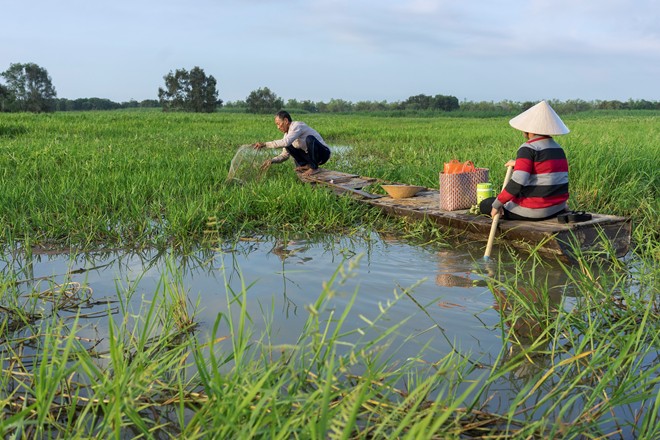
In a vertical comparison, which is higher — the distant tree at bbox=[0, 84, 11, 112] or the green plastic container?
the distant tree at bbox=[0, 84, 11, 112]

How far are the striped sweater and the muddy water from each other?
56cm

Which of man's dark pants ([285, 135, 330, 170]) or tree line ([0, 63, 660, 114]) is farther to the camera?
tree line ([0, 63, 660, 114])

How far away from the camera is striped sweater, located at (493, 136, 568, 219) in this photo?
452 centimetres

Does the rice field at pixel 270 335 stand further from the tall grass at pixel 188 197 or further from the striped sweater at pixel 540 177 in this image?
the striped sweater at pixel 540 177

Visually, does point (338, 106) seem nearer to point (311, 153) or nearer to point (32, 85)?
point (32, 85)

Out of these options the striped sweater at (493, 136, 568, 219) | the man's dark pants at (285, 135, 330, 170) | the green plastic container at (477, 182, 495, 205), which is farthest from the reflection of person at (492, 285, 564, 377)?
the man's dark pants at (285, 135, 330, 170)

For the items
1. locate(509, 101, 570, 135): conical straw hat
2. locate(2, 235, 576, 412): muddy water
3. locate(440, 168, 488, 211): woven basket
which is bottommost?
locate(2, 235, 576, 412): muddy water

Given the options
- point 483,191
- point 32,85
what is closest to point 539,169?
point 483,191

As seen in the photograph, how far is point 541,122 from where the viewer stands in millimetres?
4480

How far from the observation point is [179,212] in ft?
16.9

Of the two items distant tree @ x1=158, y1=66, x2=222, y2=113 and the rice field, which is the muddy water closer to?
the rice field

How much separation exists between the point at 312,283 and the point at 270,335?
1003 millimetres

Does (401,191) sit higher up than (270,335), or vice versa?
(401,191)

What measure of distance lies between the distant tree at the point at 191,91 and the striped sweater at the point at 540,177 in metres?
59.8
